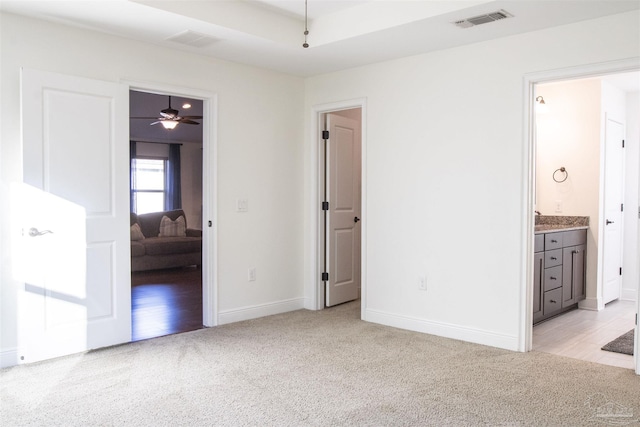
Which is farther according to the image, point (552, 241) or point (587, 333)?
point (552, 241)

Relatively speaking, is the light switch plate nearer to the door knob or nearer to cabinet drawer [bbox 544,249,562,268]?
the door knob

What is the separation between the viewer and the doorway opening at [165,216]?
5180 millimetres

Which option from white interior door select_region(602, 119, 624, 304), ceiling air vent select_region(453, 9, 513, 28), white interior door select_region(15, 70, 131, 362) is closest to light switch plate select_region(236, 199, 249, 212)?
white interior door select_region(15, 70, 131, 362)

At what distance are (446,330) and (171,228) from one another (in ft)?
19.6

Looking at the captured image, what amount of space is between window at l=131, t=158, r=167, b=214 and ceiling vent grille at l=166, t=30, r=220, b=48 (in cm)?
661

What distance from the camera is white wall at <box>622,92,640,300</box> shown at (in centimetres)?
588

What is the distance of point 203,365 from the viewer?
350cm

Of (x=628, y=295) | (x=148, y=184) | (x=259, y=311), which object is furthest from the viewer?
(x=148, y=184)

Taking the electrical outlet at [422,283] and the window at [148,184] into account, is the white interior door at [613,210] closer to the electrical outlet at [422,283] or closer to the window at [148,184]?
the electrical outlet at [422,283]

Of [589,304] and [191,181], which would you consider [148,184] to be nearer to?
[191,181]

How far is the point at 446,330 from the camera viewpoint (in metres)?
4.25

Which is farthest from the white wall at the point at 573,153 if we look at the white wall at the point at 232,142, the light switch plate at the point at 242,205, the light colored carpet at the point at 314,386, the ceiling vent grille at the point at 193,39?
the ceiling vent grille at the point at 193,39

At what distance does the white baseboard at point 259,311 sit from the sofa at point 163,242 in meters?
3.43

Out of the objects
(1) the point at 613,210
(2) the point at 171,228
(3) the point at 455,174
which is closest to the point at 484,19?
(3) the point at 455,174
